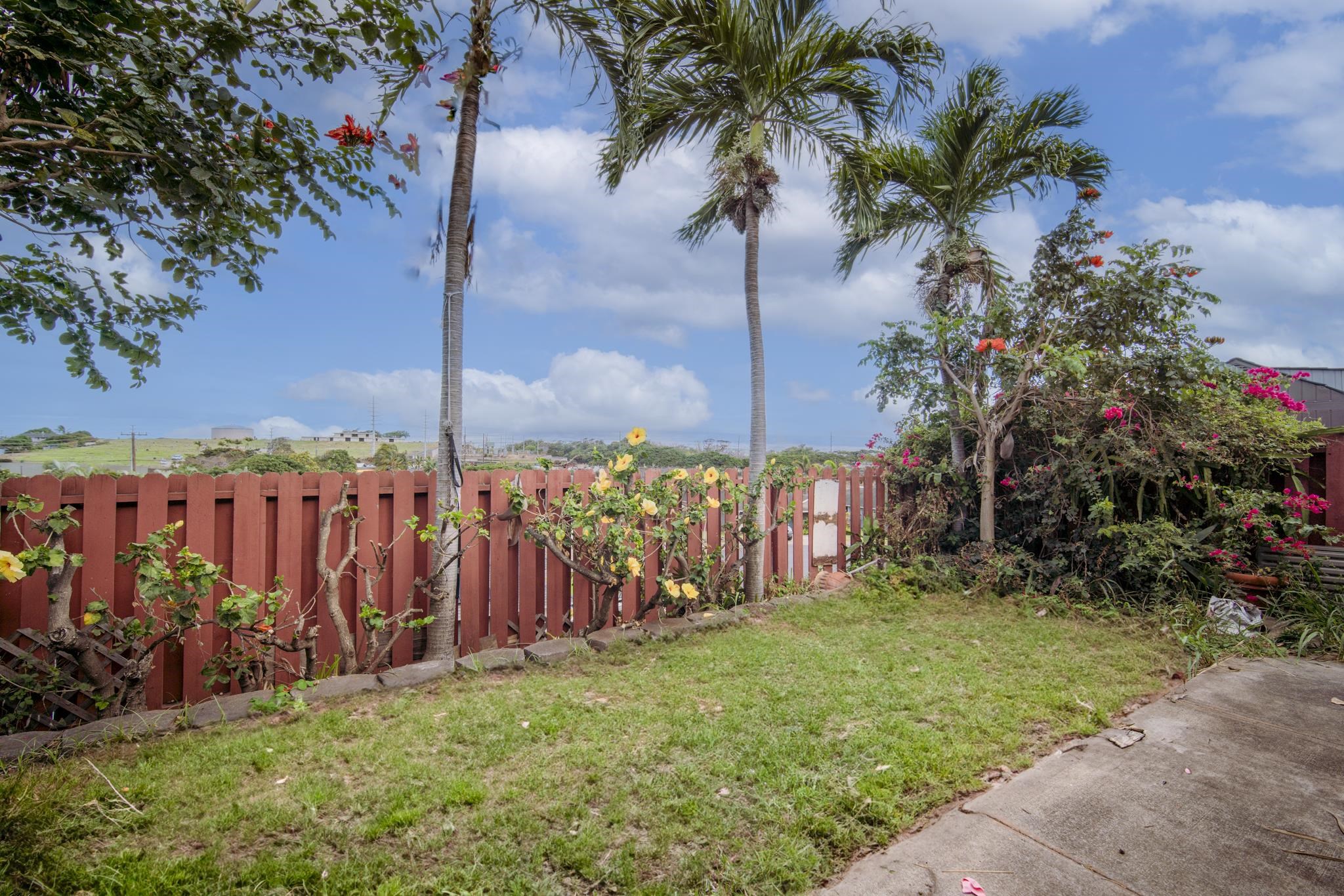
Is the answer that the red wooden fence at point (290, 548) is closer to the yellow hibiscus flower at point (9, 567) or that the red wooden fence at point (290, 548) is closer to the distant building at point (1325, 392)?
the yellow hibiscus flower at point (9, 567)

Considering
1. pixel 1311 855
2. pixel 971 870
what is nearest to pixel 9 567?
pixel 971 870

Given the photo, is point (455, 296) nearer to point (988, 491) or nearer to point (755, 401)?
point (755, 401)

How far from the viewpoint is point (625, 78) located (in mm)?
4836

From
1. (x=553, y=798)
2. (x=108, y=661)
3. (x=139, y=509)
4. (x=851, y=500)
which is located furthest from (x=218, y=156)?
(x=851, y=500)

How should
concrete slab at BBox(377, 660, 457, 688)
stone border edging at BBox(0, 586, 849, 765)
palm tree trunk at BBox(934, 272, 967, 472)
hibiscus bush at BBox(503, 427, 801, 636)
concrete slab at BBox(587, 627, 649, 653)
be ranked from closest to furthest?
stone border edging at BBox(0, 586, 849, 765) → concrete slab at BBox(377, 660, 457, 688) → concrete slab at BBox(587, 627, 649, 653) → hibiscus bush at BBox(503, 427, 801, 636) → palm tree trunk at BBox(934, 272, 967, 472)

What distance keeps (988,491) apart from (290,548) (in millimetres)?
5926

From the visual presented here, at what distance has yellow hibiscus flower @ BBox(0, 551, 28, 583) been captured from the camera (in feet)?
7.15

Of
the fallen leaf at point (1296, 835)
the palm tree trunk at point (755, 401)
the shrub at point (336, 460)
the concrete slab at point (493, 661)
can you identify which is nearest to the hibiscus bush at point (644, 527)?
the palm tree trunk at point (755, 401)

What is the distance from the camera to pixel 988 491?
645 cm

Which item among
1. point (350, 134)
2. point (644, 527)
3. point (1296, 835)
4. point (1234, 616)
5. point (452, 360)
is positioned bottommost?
point (1296, 835)

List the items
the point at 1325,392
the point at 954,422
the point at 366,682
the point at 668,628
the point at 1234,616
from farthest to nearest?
the point at 1325,392 < the point at 954,422 < the point at 1234,616 < the point at 668,628 < the point at 366,682

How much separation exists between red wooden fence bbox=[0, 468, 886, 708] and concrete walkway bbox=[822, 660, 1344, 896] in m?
2.99

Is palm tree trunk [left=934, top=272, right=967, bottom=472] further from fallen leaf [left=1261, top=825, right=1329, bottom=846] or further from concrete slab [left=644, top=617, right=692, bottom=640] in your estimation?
fallen leaf [left=1261, top=825, right=1329, bottom=846]

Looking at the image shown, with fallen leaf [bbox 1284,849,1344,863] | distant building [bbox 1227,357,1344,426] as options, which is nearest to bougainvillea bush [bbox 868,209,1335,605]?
fallen leaf [bbox 1284,849,1344,863]
